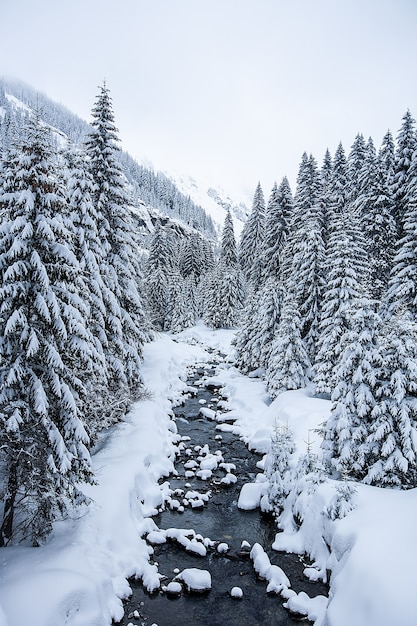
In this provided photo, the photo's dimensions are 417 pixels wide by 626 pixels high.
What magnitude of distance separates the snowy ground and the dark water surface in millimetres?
439

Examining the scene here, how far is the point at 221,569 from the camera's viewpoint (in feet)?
38.0

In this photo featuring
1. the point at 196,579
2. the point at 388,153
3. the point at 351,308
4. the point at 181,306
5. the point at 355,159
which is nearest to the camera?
the point at 196,579

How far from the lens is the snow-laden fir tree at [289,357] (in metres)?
24.5

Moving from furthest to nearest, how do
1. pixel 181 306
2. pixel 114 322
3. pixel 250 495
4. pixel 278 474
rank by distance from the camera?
pixel 181 306, pixel 114 322, pixel 250 495, pixel 278 474

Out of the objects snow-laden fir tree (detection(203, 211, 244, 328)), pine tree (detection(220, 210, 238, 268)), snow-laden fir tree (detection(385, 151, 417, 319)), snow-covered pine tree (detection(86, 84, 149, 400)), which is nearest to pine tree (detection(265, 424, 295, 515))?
snow-covered pine tree (detection(86, 84, 149, 400))

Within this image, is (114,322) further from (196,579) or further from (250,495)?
(196,579)

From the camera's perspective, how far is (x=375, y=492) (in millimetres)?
11289

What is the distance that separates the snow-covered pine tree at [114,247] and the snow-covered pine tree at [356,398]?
9.43m

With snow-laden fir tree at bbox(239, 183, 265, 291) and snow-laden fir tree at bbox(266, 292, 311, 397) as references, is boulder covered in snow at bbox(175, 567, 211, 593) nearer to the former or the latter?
snow-laden fir tree at bbox(266, 292, 311, 397)

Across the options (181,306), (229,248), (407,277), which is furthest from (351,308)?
(229,248)

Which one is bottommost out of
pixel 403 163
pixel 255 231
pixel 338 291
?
pixel 338 291

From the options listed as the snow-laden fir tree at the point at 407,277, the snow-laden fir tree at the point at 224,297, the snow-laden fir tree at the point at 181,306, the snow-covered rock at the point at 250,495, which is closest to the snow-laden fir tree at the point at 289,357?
the snow-laden fir tree at the point at 407,277

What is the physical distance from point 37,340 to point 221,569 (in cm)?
902

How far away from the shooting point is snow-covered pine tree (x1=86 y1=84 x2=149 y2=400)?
16.8 m
